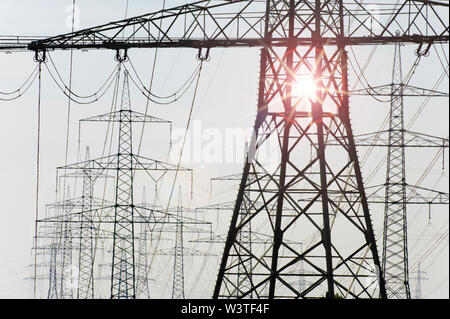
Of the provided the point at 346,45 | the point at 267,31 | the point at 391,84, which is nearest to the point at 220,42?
the point at 267,31

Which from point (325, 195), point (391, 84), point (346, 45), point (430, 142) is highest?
point (391, 84)

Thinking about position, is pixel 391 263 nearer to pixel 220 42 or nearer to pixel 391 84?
pixel 391 84

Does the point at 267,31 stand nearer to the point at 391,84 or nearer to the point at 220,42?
the point at 220,42

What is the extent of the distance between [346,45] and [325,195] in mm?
4665

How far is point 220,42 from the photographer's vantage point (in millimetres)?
26875
